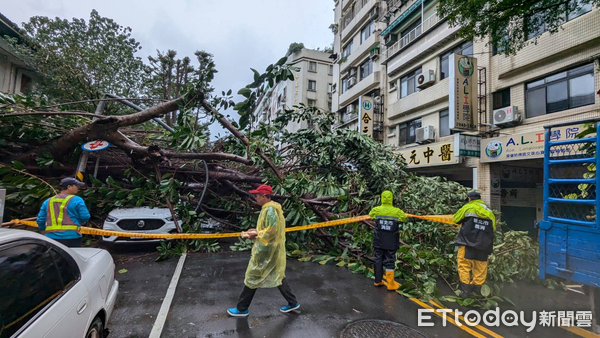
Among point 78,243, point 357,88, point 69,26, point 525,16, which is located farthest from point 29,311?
point 357,88

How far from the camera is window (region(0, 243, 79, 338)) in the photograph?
1.61 meters

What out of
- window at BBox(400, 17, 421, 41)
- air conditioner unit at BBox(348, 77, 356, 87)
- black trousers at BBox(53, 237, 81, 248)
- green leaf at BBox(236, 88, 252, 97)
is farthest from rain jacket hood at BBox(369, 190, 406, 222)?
air conditioner unit at BBox(348, 77, 356, 87)

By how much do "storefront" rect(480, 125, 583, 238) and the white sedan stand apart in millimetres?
11843

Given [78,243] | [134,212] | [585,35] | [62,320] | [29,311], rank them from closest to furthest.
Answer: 1. [29,311]
2. [62,320]
3. [78,243]
4. [134,212]
5. [585,35]

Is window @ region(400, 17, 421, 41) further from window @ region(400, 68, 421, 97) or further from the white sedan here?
the white sedan

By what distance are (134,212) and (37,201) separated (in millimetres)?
1859

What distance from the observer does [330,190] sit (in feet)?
20.9

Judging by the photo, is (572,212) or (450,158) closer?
(572,212)

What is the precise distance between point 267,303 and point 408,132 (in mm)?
14584

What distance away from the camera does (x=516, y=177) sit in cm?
1164

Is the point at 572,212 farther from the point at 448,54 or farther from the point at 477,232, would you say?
the point at 448,54

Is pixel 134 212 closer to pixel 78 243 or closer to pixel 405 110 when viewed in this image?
pixel 78 243

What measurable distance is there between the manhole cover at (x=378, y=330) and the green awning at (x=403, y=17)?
1658 cm

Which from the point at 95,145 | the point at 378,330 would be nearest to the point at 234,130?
the point at 95,145
